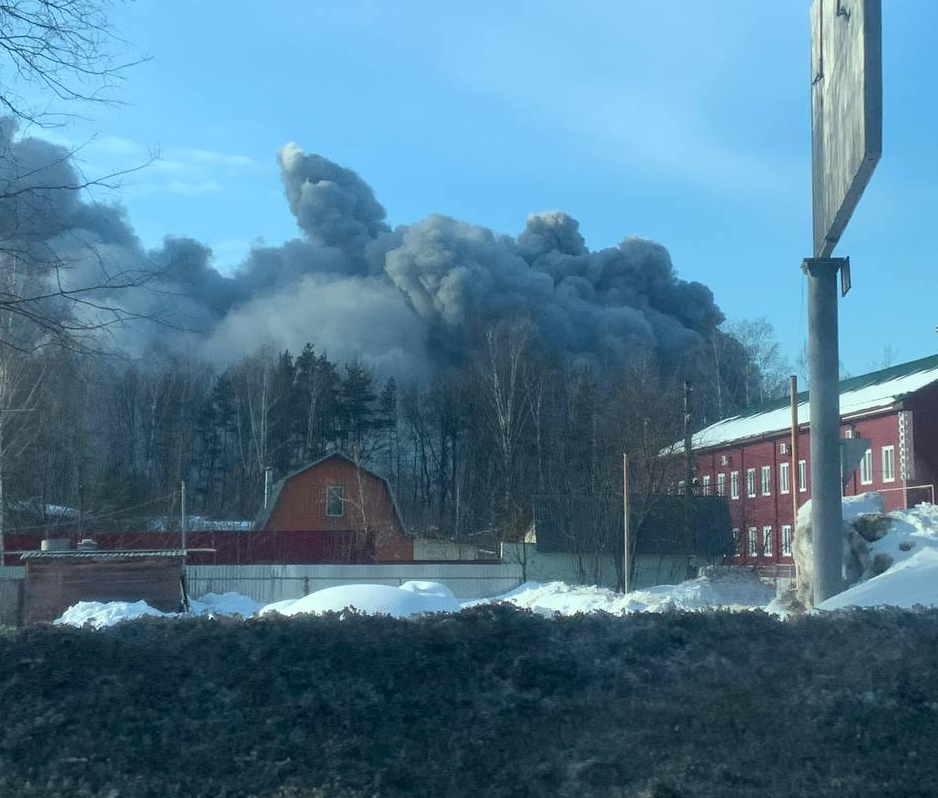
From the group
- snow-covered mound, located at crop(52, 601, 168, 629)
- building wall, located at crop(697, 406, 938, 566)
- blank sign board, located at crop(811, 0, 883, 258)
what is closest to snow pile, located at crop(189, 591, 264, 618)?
snow-covered mound, located at crop(52, 601, 168, 629)

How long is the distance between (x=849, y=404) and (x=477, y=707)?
39.5 m

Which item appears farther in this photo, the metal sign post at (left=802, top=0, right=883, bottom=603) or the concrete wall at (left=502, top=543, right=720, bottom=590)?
the concrete wall at (left=502, top=543, right=720, bottom=590)

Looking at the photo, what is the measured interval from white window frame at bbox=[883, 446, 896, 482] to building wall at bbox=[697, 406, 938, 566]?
102 mm

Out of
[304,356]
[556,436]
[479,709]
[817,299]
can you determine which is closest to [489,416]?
[556,436]

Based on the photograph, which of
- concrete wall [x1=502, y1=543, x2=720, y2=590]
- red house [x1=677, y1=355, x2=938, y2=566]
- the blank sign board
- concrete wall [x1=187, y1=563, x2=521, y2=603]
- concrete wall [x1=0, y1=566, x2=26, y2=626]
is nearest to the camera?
the blank sign board

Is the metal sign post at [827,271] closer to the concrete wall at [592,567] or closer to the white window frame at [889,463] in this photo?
the concrete wall at [592,567]

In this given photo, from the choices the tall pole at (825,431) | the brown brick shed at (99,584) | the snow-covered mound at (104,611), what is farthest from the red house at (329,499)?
the tall pole at (825,431)

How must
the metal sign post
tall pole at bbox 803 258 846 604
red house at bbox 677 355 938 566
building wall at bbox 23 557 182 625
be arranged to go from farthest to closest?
1. red house at bbox 677 355 938 566
2. building wall at bbox 23 557 182 625
3. tall pole at bbox 803 258 846 604
4. the metal sign post

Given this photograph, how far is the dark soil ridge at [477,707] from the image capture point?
19.6ft

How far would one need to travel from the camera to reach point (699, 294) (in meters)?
92.9

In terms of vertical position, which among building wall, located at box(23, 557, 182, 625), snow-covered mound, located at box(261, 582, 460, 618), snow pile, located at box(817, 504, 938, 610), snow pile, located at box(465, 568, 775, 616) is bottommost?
snow pile, located at box(465, 568, 775, 616)

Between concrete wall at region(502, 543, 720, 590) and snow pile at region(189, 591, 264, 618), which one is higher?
concrete wall at region(502, 543, 720, 590)

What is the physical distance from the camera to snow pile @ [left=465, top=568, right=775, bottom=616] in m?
25.6

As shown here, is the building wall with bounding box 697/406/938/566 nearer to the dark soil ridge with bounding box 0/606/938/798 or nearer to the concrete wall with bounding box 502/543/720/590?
the concrete wall with bounding box 502/543/720/590
